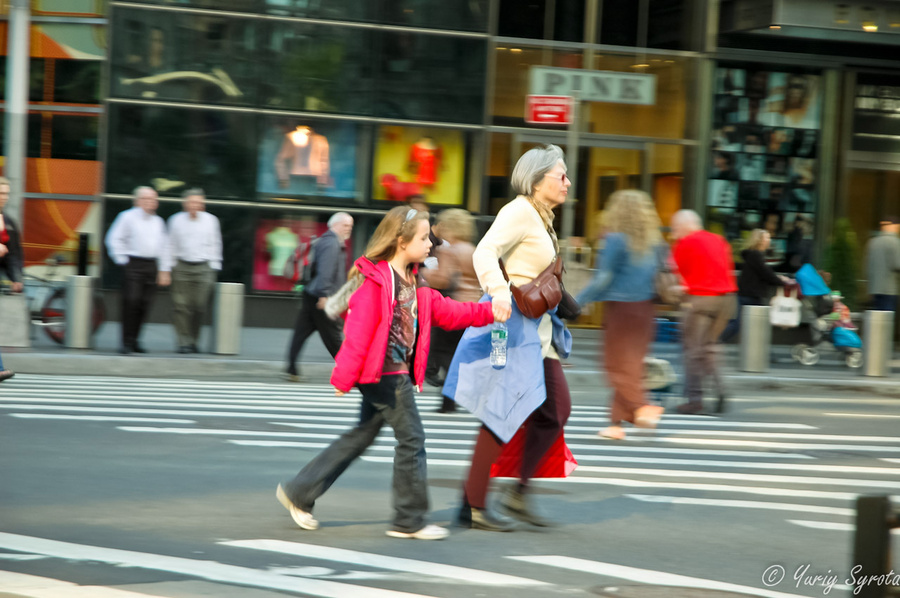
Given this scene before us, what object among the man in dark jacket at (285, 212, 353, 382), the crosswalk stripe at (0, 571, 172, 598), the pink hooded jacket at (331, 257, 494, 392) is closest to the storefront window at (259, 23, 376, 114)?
the man in dark jacket at (285, 212, 353, 382)

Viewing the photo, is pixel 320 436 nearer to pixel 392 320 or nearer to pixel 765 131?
pixel 392 320

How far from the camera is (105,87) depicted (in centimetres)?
1867

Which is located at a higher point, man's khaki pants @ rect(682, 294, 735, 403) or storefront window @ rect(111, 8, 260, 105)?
storefront window @ rect(111, 8, 260, 105)

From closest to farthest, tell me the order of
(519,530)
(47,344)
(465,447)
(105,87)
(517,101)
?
(519,530)
(465,447)
(47,344)
(105,87)
(517,101)

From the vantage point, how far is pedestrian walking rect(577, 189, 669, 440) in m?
9.45

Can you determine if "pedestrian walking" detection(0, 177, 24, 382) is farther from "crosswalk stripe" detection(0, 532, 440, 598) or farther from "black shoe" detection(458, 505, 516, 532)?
"black shoe" detection(458, 505, 516, 532)

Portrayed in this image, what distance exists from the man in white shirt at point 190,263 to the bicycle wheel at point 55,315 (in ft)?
4.67

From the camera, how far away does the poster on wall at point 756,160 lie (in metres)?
20.4

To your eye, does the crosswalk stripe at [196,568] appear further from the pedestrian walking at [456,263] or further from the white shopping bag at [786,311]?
the white shopping bag at [786,311]

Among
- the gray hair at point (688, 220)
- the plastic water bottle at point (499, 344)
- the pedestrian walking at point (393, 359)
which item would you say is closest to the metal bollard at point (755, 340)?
the gray hair at point (688, 220)

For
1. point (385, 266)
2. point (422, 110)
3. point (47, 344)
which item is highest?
point (422, 110)

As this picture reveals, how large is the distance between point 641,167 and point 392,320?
1520cm

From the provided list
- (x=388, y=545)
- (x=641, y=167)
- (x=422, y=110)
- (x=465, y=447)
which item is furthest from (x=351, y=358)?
(x=641, y=167)

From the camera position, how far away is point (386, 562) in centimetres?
548
